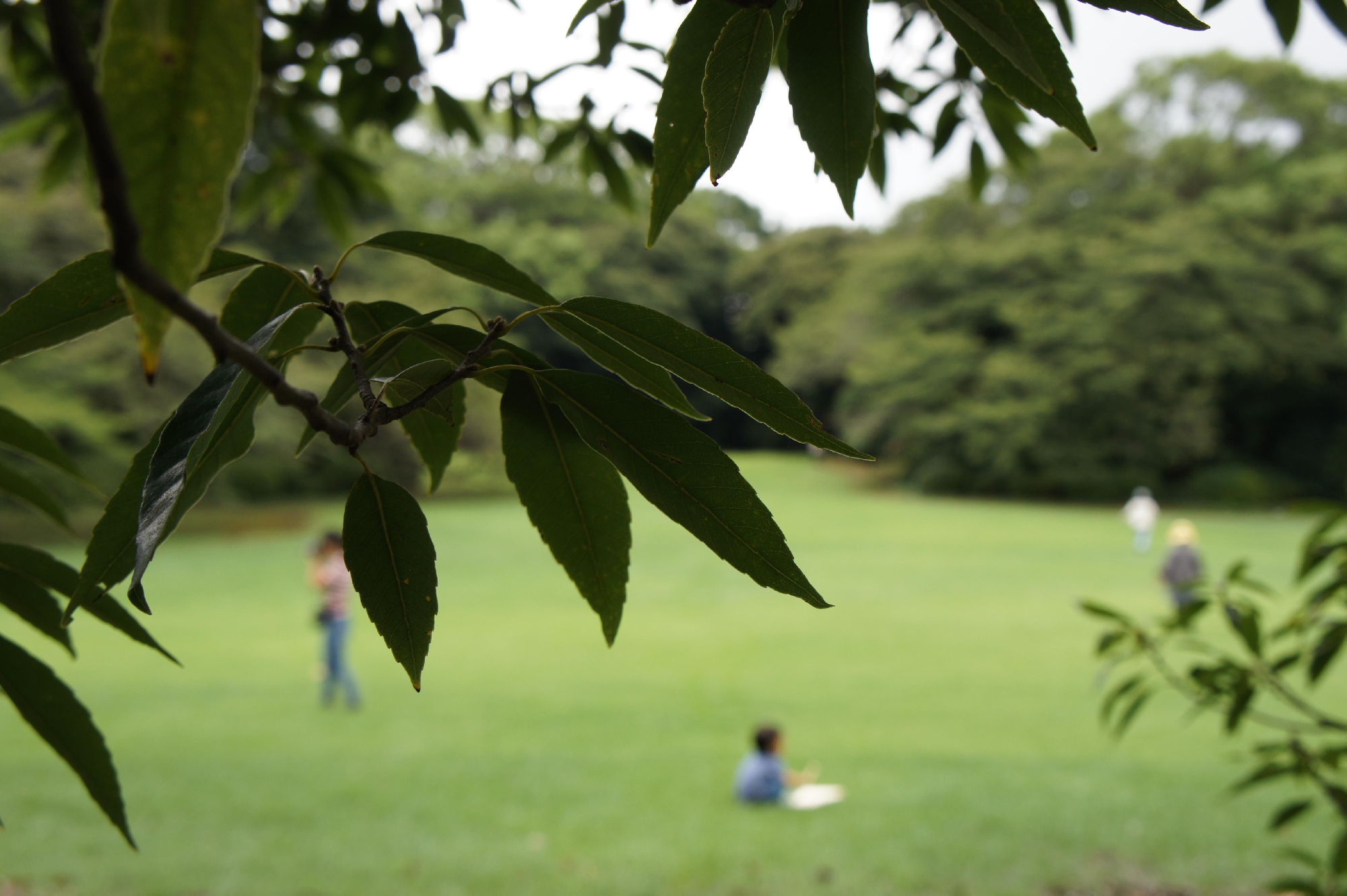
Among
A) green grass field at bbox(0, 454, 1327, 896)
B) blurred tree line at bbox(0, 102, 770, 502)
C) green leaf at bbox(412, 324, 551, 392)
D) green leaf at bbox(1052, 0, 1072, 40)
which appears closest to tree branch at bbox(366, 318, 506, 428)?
green leaf at bbox(412, 324, 551, 392)

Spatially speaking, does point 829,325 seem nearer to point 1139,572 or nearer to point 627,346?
point 1139,572

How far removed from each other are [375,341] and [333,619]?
17.4 feet

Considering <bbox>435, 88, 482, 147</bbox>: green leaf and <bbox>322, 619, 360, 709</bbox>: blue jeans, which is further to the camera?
<bbox>322, 619, 360, 709</bbox>: blue jeans

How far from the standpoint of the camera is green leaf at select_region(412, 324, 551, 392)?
41 centimetres

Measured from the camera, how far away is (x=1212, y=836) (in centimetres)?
375

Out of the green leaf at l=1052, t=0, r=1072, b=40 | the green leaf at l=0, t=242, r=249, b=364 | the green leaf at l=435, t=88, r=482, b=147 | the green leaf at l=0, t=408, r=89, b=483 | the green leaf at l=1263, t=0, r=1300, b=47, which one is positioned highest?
the green leaf at l=435, t=88, r=482, b=147

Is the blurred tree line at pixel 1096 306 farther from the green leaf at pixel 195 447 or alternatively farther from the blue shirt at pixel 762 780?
the green leaf at pixel 195 447

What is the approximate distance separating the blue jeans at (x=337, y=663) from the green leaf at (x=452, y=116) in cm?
421

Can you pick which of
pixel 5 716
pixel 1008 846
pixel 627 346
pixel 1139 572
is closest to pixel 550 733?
pixel 1008 846

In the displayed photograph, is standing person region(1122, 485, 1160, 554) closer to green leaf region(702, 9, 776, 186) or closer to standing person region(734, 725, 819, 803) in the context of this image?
standing person region(734, 725, 819, 803)

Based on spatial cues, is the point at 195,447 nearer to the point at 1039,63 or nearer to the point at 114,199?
the point at 114,199

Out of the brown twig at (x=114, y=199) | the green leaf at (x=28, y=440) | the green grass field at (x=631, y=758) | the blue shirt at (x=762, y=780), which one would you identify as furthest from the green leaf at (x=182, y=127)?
the blue shirt at (x=762, y=780)

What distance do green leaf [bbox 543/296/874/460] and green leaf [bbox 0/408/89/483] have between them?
1.18 feet

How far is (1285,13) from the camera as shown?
0.79 m
